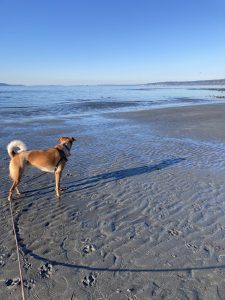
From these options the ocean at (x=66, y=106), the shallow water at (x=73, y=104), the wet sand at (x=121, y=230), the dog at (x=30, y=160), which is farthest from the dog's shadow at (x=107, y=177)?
the shallow water at (x=73, y=104)

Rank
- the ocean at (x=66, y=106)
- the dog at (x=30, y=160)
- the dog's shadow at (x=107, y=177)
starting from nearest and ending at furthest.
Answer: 1. the dog at (x=30, y=160)
2. the dog's shadow at (x=107, y=177)
3. the ocean at (x=66, y=106)

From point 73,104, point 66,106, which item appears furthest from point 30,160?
point 73,104

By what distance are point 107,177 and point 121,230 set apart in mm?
3042

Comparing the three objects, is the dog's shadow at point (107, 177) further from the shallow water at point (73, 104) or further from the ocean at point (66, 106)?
the shallow water at point (73, 104)

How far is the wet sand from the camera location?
12.6ft

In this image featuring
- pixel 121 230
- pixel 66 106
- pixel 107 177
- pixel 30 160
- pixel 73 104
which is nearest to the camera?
pixel 121 230

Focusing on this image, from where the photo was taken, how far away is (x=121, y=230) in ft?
17.3

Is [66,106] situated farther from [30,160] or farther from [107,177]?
[30,160]

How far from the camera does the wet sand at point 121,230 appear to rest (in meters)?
3.83

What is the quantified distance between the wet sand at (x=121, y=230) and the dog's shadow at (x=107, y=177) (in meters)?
0.03

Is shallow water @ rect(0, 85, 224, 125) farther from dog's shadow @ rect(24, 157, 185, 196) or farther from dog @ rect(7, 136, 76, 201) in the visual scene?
dog @ rect(7, 136, 76, 201)

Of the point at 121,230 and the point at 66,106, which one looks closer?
the point at 121,230

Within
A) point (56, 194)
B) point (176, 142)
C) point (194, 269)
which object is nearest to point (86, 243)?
point (194, 269)

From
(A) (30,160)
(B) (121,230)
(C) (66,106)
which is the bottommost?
(B) (121,230)
